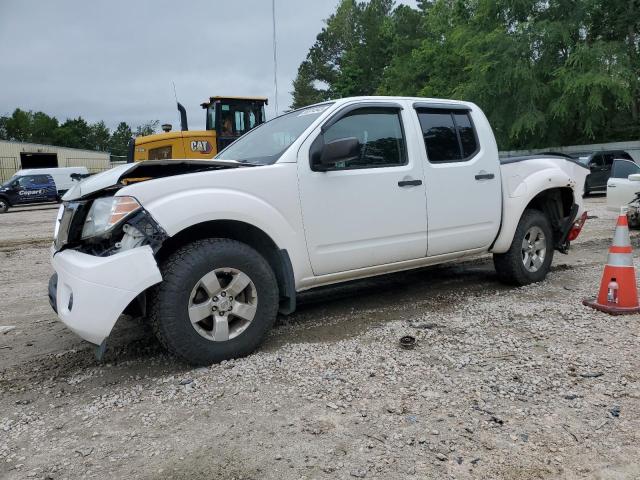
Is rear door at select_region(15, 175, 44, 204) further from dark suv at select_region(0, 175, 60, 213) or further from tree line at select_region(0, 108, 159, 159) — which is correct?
tree line at select_region(0, 108, 159, 159)

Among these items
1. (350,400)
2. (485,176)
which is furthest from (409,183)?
(350,400)

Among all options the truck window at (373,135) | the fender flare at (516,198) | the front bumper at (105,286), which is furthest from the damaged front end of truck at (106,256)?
the fender flare at (516,198)

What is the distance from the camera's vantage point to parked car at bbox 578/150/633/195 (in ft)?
59.3

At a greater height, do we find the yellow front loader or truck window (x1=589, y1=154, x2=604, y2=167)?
the yellow front loader

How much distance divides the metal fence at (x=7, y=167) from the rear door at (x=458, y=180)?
39.7m

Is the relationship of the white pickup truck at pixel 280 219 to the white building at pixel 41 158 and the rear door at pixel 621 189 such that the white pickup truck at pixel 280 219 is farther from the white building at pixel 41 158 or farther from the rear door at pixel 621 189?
the white building at pixel 41 158

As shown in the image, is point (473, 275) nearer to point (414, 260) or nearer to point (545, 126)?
point (414, 260)

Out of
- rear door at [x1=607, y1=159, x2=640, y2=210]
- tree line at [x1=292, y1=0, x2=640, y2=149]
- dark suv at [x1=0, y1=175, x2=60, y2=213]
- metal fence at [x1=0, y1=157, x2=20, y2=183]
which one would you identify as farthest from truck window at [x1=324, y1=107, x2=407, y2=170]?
metal fence at [x1=0, y1=157, x2=20, y2=183]

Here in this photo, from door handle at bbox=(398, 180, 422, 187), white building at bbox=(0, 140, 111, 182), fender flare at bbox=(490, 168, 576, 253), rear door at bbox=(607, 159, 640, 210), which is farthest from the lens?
white building at bbox=(0, 140, 111, 182)

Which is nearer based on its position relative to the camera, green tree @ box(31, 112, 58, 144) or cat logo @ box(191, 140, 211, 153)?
cat logo @ box(191, 140, 211, 153)

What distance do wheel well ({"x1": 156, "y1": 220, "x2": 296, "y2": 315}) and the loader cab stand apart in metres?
9.11

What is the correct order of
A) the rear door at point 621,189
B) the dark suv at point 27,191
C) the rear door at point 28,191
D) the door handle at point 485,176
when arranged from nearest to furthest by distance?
the door handle at point 485,176 → the rear door at point 621,189 → the dark suv at point 27,191 → the rear door at point 28,191

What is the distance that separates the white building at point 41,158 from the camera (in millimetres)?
38381

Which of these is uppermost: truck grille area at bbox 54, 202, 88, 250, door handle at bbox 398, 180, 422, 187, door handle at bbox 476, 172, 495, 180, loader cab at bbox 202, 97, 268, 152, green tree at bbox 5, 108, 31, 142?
green tree at bbox 5, 108, 31, 142
